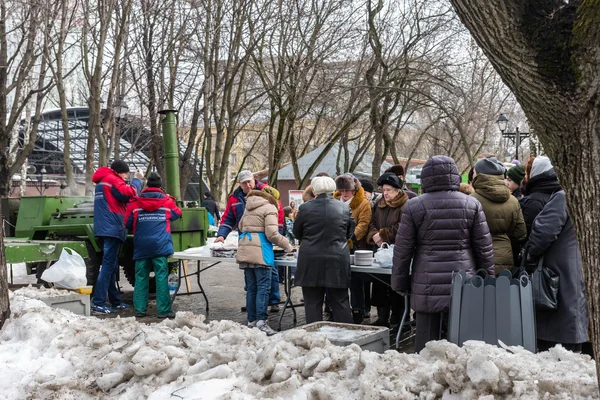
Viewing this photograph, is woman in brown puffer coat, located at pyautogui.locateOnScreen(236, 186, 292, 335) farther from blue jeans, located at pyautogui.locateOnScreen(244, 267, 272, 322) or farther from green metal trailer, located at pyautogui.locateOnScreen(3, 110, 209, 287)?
green metal trailer, located at pyautogui.locateOnScreen(3, 110, 209, 287)

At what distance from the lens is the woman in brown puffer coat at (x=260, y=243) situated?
24.3ft

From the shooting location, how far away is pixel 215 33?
689 inches

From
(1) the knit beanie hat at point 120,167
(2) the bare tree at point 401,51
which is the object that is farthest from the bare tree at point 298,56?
(1) the knit beanie hat at point 120,167

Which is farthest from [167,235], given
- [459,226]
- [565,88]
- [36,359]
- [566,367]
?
[565,88]

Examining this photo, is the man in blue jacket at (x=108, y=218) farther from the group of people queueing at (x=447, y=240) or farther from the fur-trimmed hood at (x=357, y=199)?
the fur-trimmed hood at (x=357, y=199)

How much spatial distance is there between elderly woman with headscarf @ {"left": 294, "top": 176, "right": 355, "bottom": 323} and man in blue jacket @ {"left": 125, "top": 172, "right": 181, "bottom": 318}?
2.38 m

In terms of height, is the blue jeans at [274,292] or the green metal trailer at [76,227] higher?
the green metal trailer at [76,227]

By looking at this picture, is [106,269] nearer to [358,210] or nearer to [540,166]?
[358,210]

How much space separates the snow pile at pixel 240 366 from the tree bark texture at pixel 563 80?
768 mm

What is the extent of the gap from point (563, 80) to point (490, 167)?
10.0 ft

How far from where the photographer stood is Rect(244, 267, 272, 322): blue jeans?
7.59m

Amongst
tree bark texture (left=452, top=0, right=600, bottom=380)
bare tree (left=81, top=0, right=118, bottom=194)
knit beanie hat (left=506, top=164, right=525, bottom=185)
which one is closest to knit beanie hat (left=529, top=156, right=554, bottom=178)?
Answer: knit beanie hat (left=506, top=164, right=525, bottom=185)

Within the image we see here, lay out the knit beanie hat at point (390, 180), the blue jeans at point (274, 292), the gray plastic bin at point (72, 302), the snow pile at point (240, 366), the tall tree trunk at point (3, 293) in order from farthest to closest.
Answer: the blue jeans at point (274, 292)
the knit beanie hat at point (390, 180)
the gray plastic bin at point (72, 302)
the tall tree trunk at point (3, 293)
the snow pile at point (240, 366)

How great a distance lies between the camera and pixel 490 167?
6039 millimetres
